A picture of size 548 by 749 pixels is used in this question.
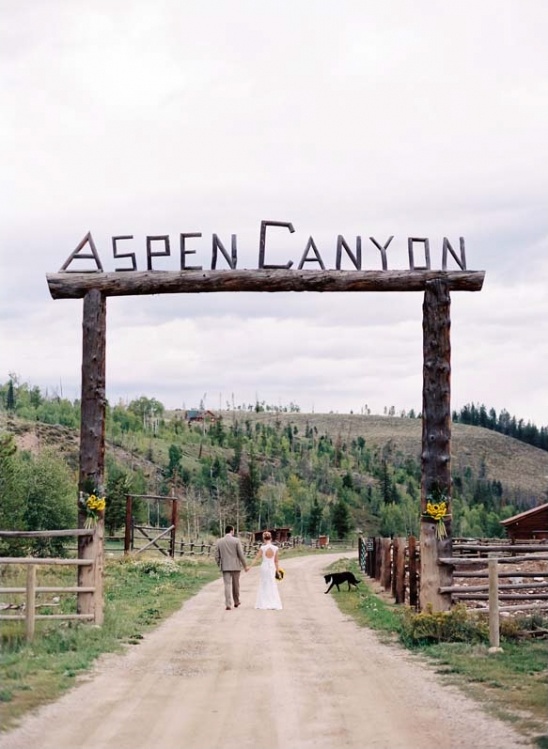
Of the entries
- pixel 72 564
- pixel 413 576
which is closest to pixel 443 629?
pixel 413 576

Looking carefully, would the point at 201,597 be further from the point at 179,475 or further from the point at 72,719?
the point at 179,475

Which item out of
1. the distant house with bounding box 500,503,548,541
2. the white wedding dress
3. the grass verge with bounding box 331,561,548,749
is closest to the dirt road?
the grass verge with bounding box 331,561,548,749

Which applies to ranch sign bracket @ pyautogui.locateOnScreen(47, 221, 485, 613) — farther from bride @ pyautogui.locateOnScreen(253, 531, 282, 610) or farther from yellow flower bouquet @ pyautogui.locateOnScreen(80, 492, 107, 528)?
bride @ pyautogui.locateOnScreen(253, 531, 282, 610)

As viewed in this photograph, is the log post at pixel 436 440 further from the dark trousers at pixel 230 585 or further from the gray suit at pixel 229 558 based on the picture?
the dark trousers at pixel 230 585

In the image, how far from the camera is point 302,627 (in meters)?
18.1

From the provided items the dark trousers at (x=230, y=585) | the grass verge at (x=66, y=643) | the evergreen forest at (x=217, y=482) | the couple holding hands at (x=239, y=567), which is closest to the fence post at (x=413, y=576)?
the couple holding hands at (x=239, y=567)

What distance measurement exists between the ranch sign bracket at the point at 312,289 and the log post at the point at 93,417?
0.02m

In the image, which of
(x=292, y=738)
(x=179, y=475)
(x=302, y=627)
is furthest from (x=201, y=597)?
(x=179, y=475)

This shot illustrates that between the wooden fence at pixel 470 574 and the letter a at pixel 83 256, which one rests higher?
the letter a at pixel 83 256

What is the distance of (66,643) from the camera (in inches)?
575

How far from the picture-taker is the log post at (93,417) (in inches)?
694

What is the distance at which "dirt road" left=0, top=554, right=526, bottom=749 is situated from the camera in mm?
8883

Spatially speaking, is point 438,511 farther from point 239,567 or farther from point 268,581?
point 239,567

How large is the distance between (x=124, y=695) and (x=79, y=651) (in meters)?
3.34
